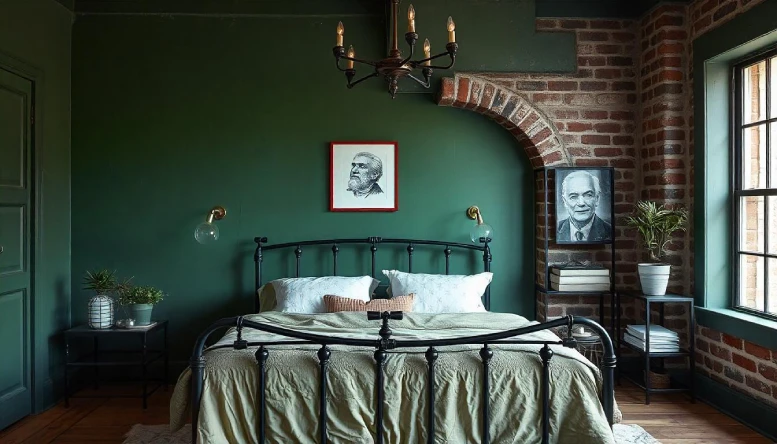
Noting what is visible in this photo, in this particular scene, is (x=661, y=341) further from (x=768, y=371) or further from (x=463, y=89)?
(x=463, y=89)

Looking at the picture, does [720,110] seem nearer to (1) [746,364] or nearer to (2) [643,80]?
(2) [643,80]

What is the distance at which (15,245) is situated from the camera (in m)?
3.88

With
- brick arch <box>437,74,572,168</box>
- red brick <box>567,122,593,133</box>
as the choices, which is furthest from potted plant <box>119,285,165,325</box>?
red brick <box>567,122,593,133</box>

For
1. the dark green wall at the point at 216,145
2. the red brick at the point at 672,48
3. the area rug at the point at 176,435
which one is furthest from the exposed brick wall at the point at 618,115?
the area rug at the point at 176,435

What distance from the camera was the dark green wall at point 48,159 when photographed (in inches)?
155

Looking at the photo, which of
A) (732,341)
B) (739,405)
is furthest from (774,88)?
(739,405)

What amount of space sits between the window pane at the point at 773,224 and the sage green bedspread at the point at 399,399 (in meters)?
1.77

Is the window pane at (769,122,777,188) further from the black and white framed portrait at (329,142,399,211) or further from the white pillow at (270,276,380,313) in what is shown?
the white pillow at (270,276,380,313)

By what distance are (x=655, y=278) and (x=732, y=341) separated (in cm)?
61

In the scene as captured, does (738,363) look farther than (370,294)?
No

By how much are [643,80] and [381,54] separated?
202 centimetres

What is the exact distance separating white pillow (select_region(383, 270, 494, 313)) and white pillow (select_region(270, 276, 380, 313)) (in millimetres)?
263

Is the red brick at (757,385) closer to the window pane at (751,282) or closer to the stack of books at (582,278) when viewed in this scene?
the window pane at (751,282)

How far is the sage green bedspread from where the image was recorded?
2.72 metres
